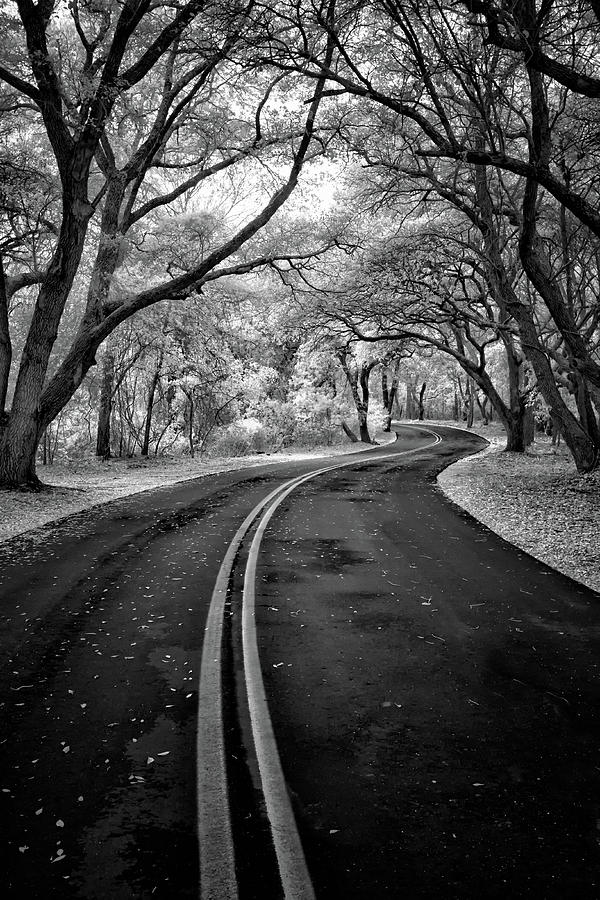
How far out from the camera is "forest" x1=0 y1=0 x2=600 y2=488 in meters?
9.18

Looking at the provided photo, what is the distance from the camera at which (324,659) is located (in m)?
Result: 4.90

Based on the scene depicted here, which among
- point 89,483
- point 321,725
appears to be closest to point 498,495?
point 89,483

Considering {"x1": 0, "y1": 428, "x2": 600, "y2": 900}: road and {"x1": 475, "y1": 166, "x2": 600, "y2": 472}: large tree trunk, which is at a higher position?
{"x1": 475, "y1": 166, "x2": 600, "y2": 472}: large tree trunk

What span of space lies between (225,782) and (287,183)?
14248 millimetres

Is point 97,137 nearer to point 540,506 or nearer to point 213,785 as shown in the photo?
point 540,506

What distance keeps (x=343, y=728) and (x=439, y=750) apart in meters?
0.61

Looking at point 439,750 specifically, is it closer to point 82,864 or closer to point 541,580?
point 82,864

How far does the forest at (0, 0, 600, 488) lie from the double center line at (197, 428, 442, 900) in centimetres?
693

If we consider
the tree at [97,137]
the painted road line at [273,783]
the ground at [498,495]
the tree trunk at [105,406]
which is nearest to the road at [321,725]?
the painted road line at [273,783]

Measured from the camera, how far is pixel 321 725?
3.88 m

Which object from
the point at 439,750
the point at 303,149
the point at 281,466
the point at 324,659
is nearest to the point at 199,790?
the point at 439,750

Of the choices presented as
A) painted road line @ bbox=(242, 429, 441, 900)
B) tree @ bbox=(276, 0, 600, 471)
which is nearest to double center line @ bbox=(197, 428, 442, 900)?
painted road line @ bbox=(242, 429, 441, 900)

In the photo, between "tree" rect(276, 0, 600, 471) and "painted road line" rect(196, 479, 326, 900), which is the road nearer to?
"painted road line" rect(196, 479, 326, 900)

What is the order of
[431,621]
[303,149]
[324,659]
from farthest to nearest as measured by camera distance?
[303,149] < [431,621] < [324,659]
